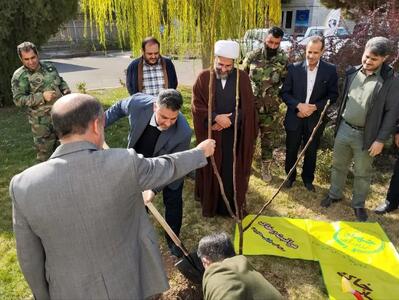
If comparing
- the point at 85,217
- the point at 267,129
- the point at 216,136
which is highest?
the point at 85,217

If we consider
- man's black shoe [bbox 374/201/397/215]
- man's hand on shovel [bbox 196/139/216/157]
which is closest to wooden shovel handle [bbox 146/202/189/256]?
man's hand on shovel [bbox 196/139/216/157]

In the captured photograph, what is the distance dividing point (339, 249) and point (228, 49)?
86.2 inches

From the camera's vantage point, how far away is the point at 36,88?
450cm

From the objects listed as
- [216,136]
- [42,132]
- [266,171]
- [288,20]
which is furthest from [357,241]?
[288,20]

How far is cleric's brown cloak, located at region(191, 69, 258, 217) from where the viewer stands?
3592 millimetres

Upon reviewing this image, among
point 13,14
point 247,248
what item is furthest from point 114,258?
point 13,14

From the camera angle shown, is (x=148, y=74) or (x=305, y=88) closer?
(x=305, y=88)

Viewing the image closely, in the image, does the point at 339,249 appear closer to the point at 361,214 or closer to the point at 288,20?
the point at 361,214

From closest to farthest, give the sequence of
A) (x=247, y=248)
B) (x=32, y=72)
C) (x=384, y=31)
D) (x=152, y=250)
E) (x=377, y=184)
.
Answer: (x=152, y=250) → (x=247, y=248) → (x=32, y=72) → (x=377, y=184) → (x=384, y=31)

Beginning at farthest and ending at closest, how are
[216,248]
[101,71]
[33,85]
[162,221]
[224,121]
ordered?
[101,71], [33,85], [224,121], [162,221], [216,248]

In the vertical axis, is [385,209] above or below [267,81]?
below

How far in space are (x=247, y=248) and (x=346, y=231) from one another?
1.12 metres

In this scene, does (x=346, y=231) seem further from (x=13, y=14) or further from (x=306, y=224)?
(x=13, y=14)

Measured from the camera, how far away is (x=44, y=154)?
4.85 m
